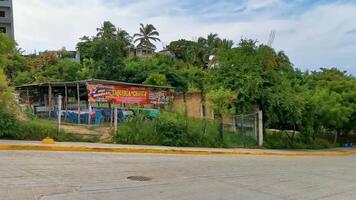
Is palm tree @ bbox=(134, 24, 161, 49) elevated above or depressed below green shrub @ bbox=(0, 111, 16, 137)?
A: above

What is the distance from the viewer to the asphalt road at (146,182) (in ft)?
29.7

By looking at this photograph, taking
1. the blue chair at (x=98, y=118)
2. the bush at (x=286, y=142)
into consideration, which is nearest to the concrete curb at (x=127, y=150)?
the bush at (x=286, y=142)

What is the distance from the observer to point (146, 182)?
10.7 meters

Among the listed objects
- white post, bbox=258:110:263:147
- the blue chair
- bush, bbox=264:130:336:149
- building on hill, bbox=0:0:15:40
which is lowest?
bush, bbox=264:130:336:149

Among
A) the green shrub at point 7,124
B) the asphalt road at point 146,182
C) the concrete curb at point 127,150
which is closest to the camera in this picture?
the asphalt road at point 146,182

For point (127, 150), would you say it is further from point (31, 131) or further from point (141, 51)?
point (141, 51)

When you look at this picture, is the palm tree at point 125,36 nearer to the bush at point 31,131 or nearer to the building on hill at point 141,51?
the building on hill at point 141,51

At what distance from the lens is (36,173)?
10.5 metres

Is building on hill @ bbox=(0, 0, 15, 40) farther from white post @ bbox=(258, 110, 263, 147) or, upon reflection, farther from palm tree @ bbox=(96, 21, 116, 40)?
white post @ bbox=(258, 110, 263, 147)

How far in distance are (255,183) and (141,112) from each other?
11.4 metres

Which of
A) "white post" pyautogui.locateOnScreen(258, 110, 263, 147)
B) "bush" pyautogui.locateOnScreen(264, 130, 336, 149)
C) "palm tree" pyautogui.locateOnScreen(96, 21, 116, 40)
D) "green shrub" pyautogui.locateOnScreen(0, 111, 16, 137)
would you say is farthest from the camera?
"palm tree" pyautogui.locateOnScreen(96, 21, 116, 40)

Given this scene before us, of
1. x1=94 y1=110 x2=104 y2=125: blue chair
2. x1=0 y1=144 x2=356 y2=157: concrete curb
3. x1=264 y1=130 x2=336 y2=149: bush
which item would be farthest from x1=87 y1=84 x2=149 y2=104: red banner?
x1=264 y1=130 x2=336 y2=149: bush

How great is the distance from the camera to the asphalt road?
9.06 metres

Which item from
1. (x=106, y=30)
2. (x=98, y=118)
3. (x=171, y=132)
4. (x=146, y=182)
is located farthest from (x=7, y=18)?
(x=146, y=182)
